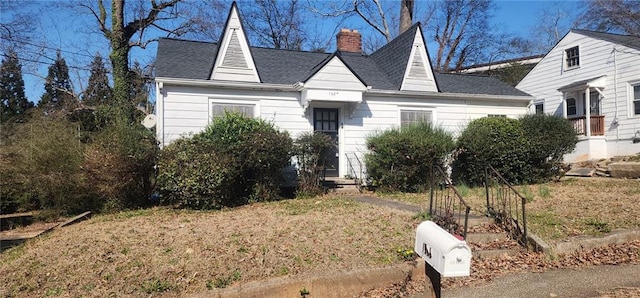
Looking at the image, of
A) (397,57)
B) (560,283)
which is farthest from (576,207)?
(397,57)

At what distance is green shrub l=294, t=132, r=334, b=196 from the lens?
10.3 m

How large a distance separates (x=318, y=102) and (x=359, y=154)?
6.73 ft

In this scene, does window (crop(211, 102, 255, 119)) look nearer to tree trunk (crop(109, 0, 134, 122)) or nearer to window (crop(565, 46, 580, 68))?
tree trunk (crop(109, 0, 134, 122))

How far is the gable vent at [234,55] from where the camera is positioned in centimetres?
1173

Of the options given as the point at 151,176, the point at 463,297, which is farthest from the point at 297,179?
the point at 463,297

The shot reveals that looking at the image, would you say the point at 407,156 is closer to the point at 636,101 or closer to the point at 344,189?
the point at 344,189

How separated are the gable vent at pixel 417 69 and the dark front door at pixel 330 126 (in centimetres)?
306

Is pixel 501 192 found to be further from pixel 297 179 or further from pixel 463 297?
pixel 297 179

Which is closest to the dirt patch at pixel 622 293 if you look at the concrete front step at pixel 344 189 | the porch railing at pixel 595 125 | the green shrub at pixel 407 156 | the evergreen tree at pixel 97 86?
the green shrub at pixel 407 156

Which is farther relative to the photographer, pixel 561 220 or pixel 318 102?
pixel 318 102

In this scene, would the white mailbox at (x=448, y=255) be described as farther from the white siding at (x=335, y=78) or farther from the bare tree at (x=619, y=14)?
the bare tree at (x=619, y=14)

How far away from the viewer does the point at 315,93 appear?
1159 centimetres

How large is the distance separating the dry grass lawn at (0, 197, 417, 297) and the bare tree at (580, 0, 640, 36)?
76.4 feet

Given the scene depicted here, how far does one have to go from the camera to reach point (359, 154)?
41.5ft
